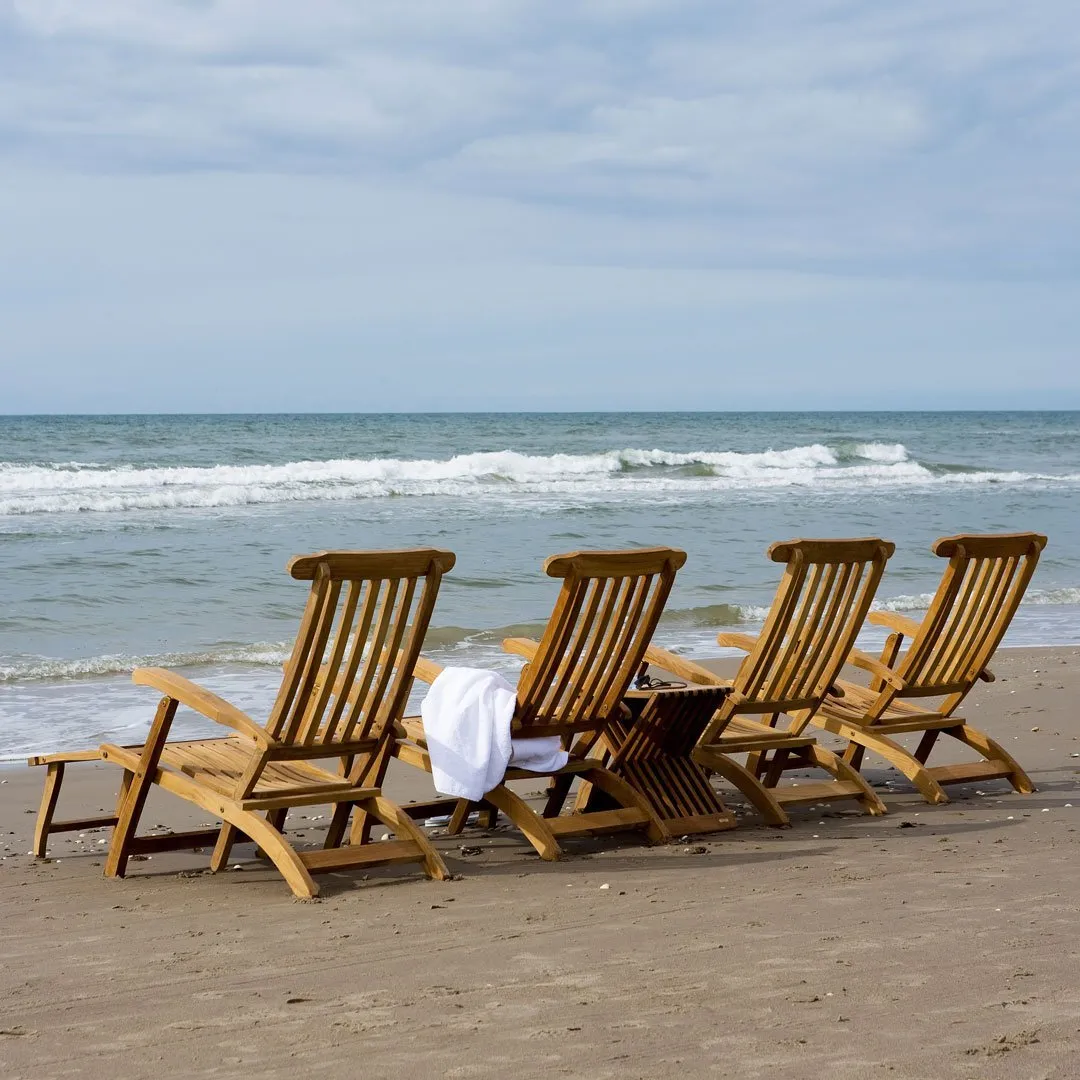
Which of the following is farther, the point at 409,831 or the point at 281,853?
the point at 409,831

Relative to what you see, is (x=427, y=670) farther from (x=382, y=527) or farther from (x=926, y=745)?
(x=382, y=527)

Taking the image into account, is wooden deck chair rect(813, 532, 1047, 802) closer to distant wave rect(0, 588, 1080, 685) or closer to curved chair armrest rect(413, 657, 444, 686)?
curved chair armrest rect(413, 657, 444, 686)

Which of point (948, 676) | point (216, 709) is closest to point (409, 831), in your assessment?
point (216, 709)

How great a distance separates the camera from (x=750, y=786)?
5.53 metres

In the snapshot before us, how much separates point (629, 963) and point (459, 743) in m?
1.53

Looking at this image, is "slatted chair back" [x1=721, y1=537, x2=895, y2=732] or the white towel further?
"slatted chair back" [x1=721, y1=537, x2=895, y2=732]

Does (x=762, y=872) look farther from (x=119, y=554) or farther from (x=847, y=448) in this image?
(x=847, y=448)

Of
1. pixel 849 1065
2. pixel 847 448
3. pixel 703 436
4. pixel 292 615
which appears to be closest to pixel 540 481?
pixel 847 448

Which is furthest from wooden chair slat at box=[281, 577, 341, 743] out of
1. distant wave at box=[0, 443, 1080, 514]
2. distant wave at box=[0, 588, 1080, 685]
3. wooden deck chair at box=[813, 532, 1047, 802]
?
distant wave at box=[0, 443, 1080, 514]

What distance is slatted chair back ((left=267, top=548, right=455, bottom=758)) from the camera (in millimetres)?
4445

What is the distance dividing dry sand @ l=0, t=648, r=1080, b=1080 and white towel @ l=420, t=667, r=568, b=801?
326mm

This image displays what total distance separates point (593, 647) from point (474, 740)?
554 mm

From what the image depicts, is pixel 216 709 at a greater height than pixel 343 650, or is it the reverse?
pixel 343 650

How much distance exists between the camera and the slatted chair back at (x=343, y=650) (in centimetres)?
445
